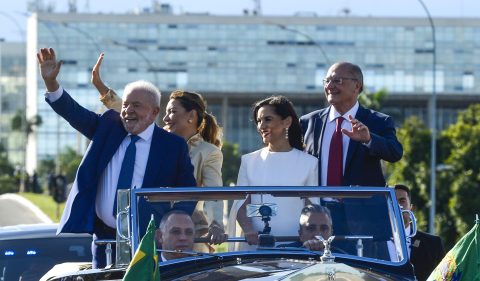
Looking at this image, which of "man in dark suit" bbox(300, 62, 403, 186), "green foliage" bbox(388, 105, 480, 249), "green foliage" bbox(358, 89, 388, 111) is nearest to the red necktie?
"man in dark suit" bbox(300, 62, 403, 186)

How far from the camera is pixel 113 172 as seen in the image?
841 centimetres

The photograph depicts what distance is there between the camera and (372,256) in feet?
24.4

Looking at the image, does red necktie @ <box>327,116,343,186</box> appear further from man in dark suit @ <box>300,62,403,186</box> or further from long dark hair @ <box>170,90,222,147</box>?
long dark hair @ <box>170,90,222,147</box>

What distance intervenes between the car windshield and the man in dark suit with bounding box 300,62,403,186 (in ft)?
3.62

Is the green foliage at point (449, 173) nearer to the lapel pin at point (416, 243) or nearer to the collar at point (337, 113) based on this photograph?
the lapel pin at point (416, 243)

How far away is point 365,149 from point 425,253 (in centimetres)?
78

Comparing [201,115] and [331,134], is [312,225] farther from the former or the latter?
[201,115]

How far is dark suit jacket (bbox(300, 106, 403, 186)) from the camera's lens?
28.3 feet

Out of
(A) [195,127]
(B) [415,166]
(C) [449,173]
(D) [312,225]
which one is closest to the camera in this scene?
(D) [312,225]

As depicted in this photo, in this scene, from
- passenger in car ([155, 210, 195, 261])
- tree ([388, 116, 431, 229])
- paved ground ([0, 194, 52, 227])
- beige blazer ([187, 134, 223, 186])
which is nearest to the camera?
passenger in car ([155, 210, 195, 261])

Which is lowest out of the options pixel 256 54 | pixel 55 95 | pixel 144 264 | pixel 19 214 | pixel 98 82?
pixel 19 214

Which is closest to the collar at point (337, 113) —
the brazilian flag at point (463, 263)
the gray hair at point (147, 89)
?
the gray hair at point (147, 89)

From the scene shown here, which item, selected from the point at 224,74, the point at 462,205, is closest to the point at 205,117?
the point at 462,205

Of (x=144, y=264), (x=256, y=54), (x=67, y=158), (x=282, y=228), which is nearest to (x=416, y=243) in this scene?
(x=282, y=228)
